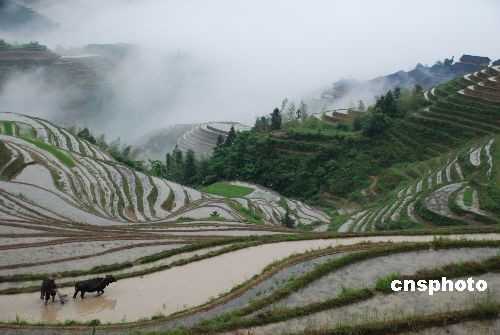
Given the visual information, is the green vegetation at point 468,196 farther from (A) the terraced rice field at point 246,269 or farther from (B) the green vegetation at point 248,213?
(B) the green vegetation at point 248,213

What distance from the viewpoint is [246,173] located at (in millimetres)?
63344

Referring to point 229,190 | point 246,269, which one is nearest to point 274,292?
point 246,269

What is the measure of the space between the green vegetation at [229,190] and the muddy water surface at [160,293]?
131 feet

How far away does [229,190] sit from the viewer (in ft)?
188

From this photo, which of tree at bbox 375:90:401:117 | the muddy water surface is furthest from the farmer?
tree at bbox 375:90:401:117

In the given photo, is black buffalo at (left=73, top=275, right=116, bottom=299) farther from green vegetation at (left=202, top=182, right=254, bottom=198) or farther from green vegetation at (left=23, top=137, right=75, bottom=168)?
green vegetation at (left=202, top=182, right=254, bottom=198)

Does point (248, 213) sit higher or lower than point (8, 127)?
lower

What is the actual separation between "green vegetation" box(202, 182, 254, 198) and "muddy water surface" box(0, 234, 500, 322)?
3983 centimetres

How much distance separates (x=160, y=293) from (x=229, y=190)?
46.0 m

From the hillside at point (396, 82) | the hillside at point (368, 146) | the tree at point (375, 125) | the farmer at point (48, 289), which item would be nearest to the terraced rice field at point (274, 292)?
the farmer at point (48, 289)

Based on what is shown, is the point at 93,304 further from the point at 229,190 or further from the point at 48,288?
the point at 229,190

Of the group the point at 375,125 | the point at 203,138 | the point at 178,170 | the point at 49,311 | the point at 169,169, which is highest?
the point at 203,138

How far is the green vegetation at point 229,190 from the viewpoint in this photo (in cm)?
5469

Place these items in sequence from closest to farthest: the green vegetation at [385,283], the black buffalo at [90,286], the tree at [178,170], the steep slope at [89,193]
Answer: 1. the green vegetation at [385,283]
2. the black buffalo at [90,286]
3. the steep slope at [89,193]
4. the tree at [178,170]
